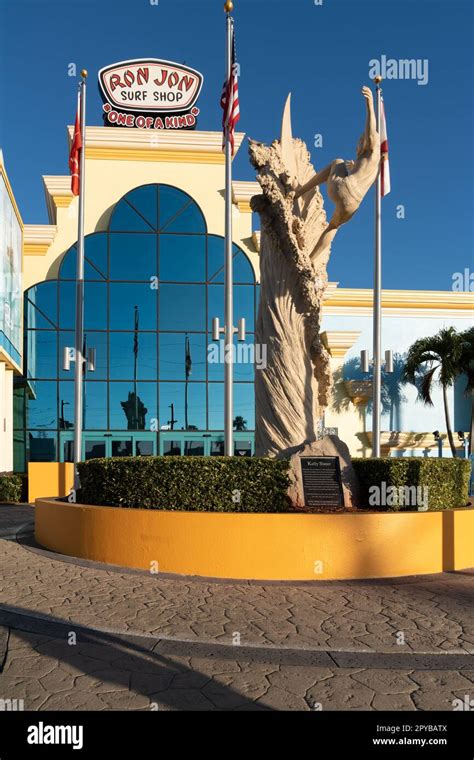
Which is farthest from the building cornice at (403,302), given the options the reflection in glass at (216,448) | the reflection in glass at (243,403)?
the reflection in glass at (216,448)

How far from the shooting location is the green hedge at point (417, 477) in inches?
309

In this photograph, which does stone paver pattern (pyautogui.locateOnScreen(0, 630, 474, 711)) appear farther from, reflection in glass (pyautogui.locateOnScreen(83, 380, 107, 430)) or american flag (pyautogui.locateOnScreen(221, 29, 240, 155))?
reflection in glass (pyautogui.locateOnScreen(83, 380, 107, 430))

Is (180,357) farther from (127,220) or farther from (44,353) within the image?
(127,220)

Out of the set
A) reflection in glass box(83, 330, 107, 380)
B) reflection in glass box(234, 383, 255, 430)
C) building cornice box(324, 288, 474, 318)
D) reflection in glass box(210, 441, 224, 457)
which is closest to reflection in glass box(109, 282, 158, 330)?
reflection in glass box(83, 330, 107, 380)

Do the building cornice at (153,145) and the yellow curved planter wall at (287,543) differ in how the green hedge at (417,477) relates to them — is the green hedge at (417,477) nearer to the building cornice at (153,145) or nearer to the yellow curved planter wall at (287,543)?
the yellow curved planter wall at (287,543)

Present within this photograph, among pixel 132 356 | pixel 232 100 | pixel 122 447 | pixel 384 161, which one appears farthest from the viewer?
pixel 132 356

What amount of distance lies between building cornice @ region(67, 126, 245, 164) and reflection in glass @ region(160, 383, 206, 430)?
9.72m

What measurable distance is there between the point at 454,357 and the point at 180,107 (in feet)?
52.0

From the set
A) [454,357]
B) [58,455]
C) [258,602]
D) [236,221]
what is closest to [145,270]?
[236,221]

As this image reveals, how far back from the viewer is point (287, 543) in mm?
6793

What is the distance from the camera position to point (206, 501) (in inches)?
292

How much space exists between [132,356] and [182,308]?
289 centimetres

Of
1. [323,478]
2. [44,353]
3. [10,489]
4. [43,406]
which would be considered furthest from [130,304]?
[323,478]

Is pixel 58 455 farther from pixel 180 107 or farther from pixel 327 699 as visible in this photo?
pixel 327 699
